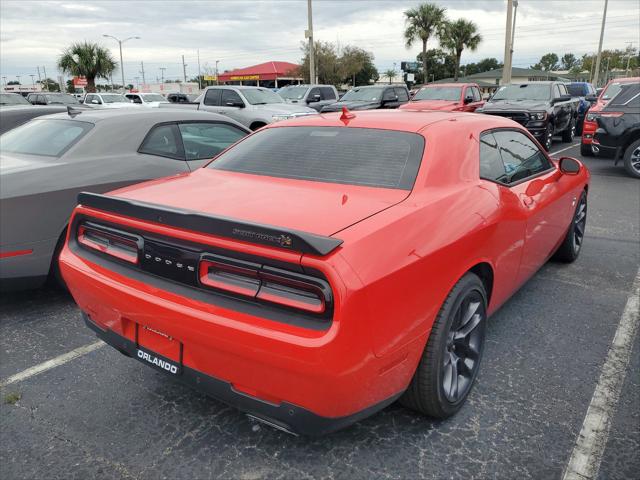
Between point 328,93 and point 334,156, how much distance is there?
1882 centimetres

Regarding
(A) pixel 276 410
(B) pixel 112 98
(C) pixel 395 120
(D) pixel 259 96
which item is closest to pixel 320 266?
(A) pixel 276 410

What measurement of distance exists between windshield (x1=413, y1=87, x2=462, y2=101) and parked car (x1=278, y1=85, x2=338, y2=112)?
4.12 m

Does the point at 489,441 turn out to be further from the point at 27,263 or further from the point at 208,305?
the point at 27,263

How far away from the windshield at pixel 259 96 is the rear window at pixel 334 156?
1090 cm

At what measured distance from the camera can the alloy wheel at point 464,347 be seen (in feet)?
8.32

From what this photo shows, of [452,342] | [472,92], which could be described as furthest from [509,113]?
[452,342]

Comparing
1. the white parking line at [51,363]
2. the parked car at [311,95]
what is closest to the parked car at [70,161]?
the white parking line at [51,363]

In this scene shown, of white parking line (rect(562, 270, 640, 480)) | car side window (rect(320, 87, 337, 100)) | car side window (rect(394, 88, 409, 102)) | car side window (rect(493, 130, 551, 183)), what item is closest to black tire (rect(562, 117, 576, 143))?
car side window (rect(394, 88, 409, 102))

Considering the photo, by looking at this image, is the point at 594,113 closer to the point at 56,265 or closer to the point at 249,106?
the point at 249,106

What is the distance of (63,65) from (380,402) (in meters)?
46.5

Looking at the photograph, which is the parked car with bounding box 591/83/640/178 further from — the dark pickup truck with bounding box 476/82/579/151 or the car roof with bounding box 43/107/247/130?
the car roof with bounding box 43/107/247/130

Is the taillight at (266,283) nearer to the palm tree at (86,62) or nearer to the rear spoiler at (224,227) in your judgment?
the rear spoiler at (224,227)

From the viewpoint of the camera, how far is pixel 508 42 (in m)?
24.5

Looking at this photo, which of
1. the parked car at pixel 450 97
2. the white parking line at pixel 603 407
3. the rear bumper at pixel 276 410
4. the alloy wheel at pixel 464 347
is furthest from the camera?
the parked car at pixel 450 97
